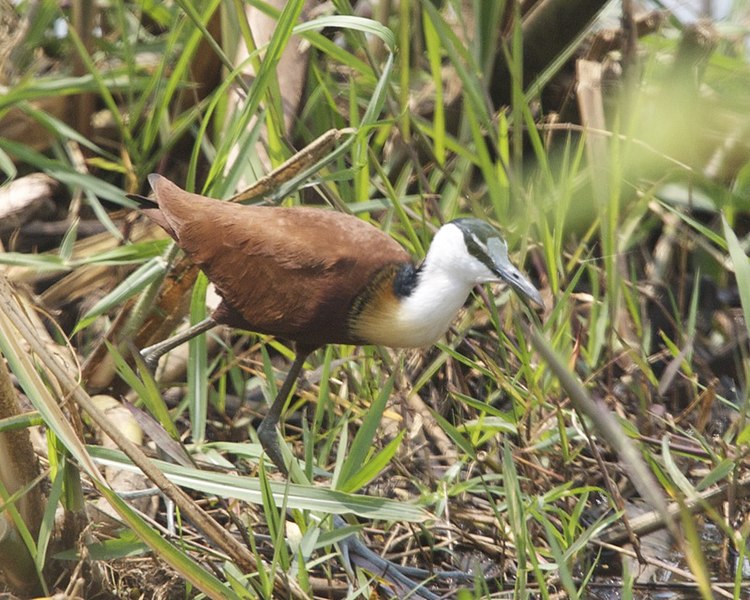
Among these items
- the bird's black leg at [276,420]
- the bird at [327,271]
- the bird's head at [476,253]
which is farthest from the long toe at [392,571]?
the bird's head at [476,253]

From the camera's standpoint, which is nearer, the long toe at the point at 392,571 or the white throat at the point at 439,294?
the long toe at the point at 392,571

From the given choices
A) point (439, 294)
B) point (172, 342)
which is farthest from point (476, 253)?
point (172, 342)

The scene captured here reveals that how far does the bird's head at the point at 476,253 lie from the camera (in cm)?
229

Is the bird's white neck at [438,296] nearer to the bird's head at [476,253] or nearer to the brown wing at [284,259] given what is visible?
the bird's head at [476,253]

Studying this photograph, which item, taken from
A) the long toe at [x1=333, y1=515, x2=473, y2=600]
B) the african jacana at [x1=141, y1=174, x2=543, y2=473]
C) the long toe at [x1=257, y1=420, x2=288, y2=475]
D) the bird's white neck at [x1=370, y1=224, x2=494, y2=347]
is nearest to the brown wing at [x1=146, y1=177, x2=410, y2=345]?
the african jacana at [x1=141, y1=174, x2=543, y2=473]

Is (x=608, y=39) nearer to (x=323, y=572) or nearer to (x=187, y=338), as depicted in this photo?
(x=187, y=338)

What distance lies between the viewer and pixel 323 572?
2.29 m

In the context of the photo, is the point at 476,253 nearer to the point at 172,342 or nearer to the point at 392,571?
the point at 392,571

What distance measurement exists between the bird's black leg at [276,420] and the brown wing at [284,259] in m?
0.11

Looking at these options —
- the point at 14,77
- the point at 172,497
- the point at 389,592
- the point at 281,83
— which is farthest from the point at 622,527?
the point at 14,77

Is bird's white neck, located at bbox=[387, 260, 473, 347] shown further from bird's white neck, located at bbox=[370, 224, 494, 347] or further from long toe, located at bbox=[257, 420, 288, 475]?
long toe, located at bbox=[257, 420, 288, 475]

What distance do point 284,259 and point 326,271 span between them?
97 millimetres

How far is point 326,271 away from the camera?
94.2 inches

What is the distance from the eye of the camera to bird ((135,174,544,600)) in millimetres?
2348
